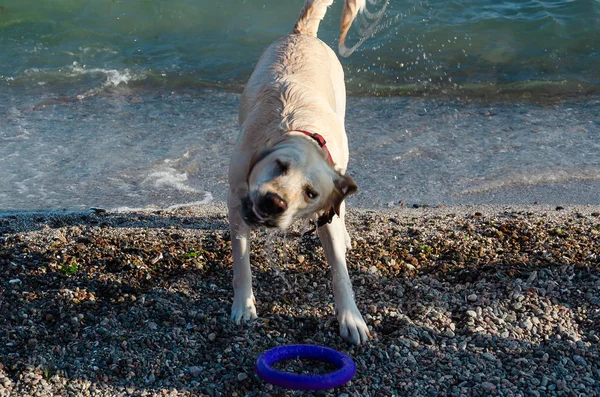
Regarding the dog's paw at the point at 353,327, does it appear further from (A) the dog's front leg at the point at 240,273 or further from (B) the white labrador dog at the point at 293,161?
(A) the dog's front leg at the point at 240,273

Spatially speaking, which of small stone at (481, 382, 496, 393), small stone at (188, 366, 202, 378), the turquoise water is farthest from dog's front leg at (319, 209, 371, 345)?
the turquoise water

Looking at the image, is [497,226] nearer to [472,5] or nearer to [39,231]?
[39,231]

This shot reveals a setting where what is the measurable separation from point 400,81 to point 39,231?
773 centimetres

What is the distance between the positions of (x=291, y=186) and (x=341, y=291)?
1379mm

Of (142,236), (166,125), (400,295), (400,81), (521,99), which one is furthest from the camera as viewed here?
(400,81)

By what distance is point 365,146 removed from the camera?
9.62 m

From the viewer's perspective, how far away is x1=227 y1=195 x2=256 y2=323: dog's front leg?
→ 501 cm

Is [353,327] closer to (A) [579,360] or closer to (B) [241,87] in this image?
(A) [579,360]

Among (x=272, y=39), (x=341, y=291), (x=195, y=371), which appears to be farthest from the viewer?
(x=272, y=39)

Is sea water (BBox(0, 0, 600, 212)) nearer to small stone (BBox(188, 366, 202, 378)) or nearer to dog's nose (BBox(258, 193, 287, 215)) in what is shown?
small stone (BBox(188, 366, 202, 378))

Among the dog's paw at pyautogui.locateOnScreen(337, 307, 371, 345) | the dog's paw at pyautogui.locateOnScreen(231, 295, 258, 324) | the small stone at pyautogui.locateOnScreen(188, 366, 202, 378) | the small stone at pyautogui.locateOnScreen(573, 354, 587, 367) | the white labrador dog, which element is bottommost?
the dog's paw at pyautogui.locateOnScreen(231, 295, 258, 324)

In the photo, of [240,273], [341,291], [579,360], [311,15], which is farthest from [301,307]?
[311,15]

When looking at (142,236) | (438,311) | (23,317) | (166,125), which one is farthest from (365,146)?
(23,317)

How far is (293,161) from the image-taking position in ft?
12.7
